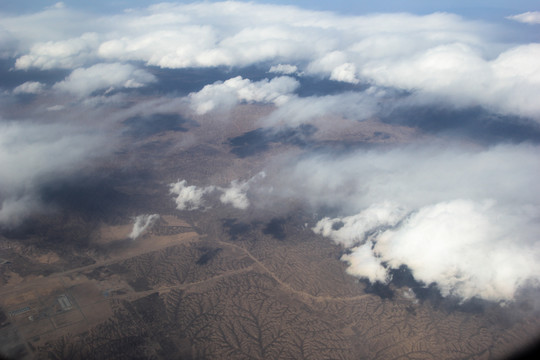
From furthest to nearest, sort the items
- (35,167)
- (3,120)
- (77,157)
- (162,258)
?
1. (3,120)
2. (77,157)
3. (35,167)
4. (162,258)

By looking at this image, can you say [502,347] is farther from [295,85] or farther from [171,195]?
[295,85]

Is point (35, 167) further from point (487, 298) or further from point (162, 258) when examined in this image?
point (487, 298)

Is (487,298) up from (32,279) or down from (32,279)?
down

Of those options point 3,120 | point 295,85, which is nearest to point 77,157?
point 3,120

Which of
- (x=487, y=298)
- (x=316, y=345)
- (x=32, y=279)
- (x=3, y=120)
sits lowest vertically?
(x=487, y=298)

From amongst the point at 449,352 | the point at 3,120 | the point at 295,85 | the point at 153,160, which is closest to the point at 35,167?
the point at 153,160

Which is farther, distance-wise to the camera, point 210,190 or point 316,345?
point 210,190

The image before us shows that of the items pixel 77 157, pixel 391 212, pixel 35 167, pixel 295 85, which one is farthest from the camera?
pixel 295 85
